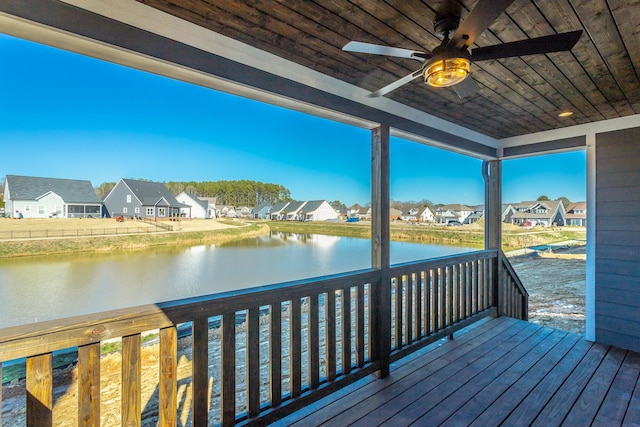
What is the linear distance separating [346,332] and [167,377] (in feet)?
4.36

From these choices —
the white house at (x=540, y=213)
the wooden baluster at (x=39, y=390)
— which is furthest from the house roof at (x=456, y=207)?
the wooden baluster at (x=39, y=390)

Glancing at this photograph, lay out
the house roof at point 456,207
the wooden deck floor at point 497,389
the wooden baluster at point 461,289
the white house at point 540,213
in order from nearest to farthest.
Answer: the wooden deck floor at point 497,389 → the wooden baluster at point 461,289 → the house roof at point 456,207 → the white house at point 540,213

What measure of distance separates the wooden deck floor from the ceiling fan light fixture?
2140mm

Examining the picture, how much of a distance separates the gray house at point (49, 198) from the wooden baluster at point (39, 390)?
0.64 meters

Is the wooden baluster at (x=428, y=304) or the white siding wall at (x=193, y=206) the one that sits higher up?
the white siding wall at (x=193, y=206)

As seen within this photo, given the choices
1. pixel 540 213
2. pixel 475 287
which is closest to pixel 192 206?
pixel 475 287

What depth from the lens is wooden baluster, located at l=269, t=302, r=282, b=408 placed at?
77.6 inches

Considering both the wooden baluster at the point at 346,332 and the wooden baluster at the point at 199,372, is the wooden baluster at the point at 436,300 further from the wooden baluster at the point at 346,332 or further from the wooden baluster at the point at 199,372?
the wooden baluster at the point at 199,372

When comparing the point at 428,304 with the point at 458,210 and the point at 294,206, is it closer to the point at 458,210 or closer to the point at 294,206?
the point at 458,210

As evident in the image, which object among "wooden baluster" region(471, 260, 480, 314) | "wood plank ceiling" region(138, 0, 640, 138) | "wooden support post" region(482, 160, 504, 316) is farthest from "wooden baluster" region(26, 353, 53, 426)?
"wooden support post" region(482, 160, 504, 316)

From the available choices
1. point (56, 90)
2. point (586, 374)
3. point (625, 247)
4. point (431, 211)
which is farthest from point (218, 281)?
point (625, 247)

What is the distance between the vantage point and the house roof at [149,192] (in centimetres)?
160

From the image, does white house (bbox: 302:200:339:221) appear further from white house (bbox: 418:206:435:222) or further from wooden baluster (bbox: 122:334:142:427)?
wooden baluster (bbox: 122:334:142:427)

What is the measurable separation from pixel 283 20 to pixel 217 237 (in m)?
1.33
